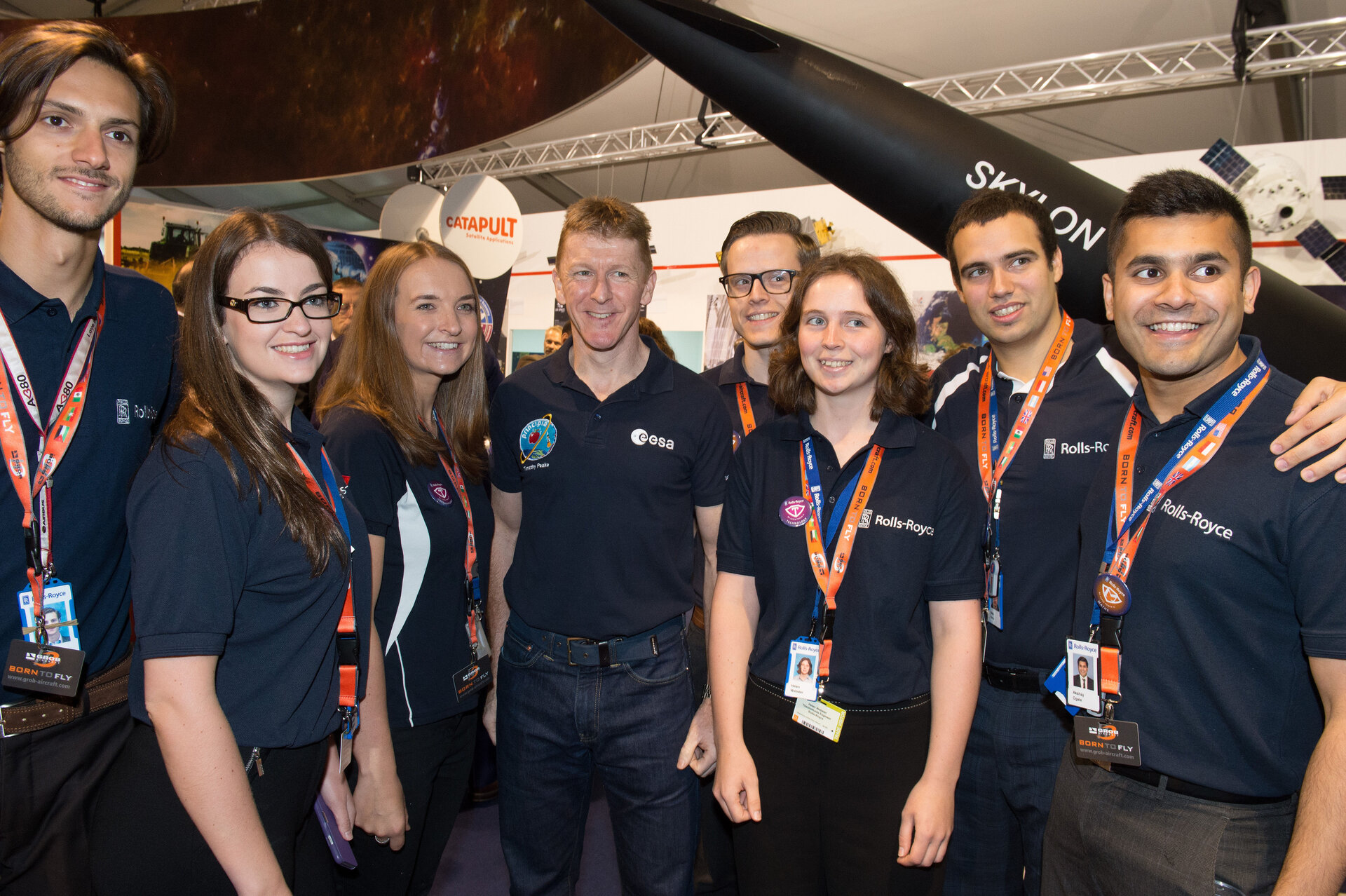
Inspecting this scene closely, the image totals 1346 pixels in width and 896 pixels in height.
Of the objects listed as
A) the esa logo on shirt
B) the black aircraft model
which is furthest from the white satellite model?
the esa logo on shirt

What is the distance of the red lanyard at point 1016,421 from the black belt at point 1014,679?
17.5 inches

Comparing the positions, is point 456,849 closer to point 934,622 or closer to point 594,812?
point 594,812

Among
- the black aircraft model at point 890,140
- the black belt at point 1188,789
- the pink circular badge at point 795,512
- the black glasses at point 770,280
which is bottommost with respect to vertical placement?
the black belt at point 1188,789

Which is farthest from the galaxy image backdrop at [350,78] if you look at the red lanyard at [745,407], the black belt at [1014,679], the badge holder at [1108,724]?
the badge holder at [1108,724]

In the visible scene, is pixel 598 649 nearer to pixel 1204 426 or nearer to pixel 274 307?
pixel 274 307

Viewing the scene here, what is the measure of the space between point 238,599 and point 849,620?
1.26 meters

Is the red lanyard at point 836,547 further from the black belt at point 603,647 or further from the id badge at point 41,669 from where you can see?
the id badge at point 41,669

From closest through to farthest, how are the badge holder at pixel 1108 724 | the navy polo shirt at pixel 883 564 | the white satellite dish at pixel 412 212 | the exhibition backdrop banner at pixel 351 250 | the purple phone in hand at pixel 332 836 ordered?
1. the badge holder at pixel 1108 724
2. the purple phone in hand at pixel 332 836
3. the navy polo shirt at pixel 883 564
4. the white satellite dish at pixel 412 212
5. the exhibition backdrop banner at pixel 351 250

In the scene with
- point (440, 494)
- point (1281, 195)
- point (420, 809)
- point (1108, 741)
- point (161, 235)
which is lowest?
point (420, 809)

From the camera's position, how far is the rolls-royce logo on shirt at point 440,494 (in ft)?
6.66

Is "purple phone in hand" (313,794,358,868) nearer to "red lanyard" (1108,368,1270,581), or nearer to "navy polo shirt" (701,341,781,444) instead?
"navy polo shirt" (701,341,781,444)

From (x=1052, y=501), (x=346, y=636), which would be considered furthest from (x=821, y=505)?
(x=346, y=636)

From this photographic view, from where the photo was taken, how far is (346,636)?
1.56 metres

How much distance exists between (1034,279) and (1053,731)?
120cm
